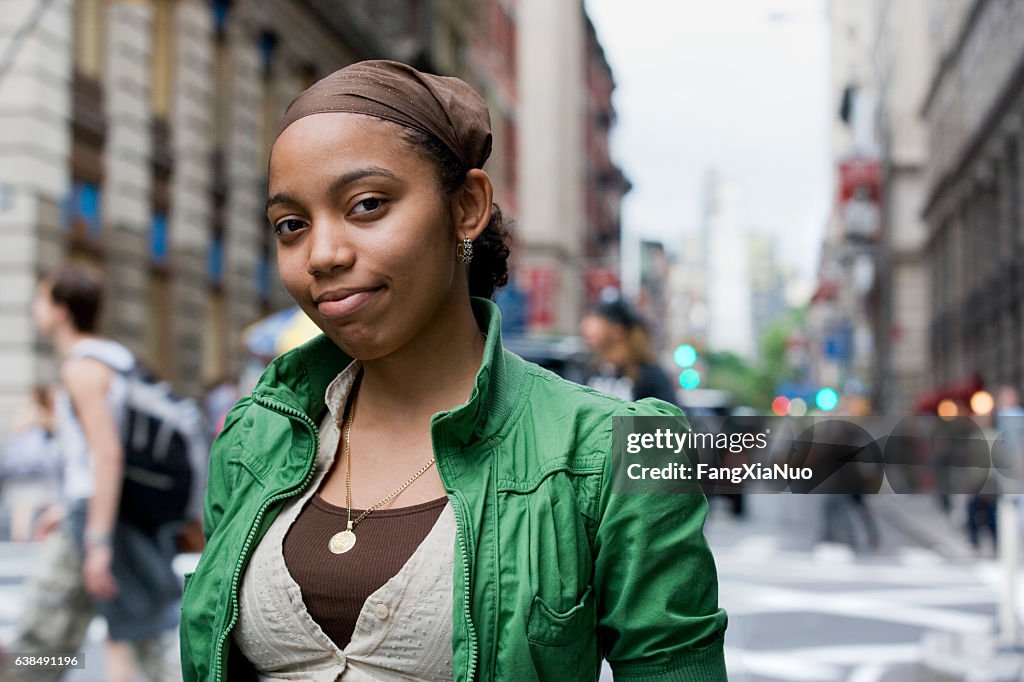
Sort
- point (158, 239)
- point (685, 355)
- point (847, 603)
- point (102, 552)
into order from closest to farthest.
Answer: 1. point (102, 552)
2. point (685, 355)
3. point (847, 603)
4. point (158, 239)

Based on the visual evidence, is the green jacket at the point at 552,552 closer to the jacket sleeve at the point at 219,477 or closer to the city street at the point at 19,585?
the jacket sleeve at the point at 219,477

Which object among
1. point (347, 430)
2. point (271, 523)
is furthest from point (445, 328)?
point (271, 523)

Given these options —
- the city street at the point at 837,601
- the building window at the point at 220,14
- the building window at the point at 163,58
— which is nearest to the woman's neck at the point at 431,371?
the city street at the point at 837,601

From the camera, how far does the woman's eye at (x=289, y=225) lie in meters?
1.78

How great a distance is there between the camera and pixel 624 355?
18.7ft

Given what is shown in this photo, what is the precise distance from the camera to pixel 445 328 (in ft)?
6.17

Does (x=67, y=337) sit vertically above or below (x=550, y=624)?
above

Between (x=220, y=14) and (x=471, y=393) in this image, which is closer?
(x=471, y=393)

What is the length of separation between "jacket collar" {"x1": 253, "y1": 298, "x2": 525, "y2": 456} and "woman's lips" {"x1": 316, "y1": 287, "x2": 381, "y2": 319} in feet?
0.59

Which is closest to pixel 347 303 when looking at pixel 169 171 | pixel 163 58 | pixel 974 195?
pixel 974 195

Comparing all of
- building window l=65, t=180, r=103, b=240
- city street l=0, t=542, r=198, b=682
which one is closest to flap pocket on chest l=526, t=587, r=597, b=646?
city street l=0, t=542, r=198, b=682

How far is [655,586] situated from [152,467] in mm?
3515

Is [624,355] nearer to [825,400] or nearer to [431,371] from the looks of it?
[825,400]

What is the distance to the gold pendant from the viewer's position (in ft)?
5.95
